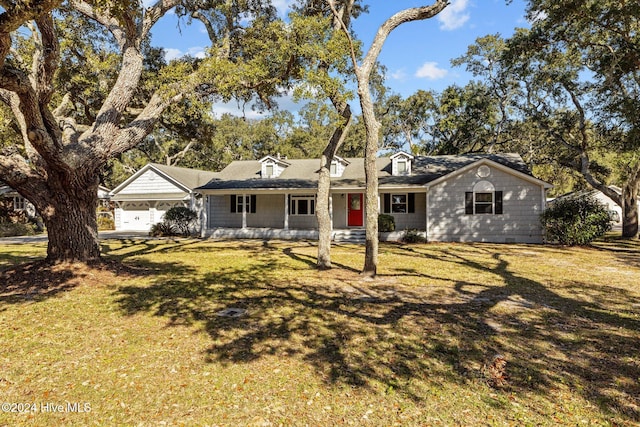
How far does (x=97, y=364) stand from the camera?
427 centimetres

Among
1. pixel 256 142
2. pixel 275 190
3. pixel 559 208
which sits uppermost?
pixel 256 142

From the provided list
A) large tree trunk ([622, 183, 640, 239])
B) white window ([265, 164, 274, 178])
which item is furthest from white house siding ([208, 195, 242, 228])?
large tree trunk ([622, 183, 640, 239])

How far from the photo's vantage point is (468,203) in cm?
1861

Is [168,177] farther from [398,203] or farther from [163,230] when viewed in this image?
[398,203]

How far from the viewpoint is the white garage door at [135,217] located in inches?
1089

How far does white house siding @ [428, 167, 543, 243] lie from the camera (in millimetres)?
17734

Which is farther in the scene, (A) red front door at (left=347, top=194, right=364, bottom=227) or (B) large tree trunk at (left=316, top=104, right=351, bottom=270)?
(A) red front door at (left=347, top=194, right=364, bottom=227)

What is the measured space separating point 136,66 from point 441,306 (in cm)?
968

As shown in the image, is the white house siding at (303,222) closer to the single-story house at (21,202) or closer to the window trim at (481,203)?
the window trim at (481,203)

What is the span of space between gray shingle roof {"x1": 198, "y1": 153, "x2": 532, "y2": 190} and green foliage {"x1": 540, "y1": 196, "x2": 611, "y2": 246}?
100 inches

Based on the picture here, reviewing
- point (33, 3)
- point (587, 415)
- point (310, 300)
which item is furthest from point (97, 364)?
point (587, 415)

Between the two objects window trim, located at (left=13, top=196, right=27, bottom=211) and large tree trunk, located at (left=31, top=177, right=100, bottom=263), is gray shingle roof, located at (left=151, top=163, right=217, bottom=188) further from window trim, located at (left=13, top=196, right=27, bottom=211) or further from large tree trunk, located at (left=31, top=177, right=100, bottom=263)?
large tree trunk, located at (left=31, top=177, right=100, bottom=263)

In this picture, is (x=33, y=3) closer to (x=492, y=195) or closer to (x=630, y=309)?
(x=630, y=309)

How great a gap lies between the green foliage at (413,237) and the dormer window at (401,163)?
13.6 feet
